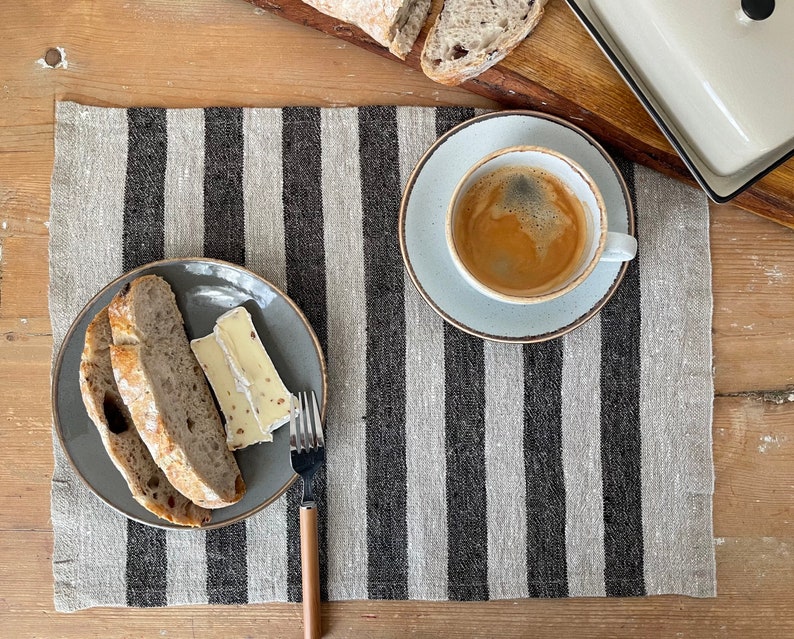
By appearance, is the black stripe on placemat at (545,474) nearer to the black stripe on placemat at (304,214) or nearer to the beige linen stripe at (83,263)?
the black stripe on placemat at (304,214)

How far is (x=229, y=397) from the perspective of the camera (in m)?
1.08

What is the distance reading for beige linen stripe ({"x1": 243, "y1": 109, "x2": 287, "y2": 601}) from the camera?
3.73 feet

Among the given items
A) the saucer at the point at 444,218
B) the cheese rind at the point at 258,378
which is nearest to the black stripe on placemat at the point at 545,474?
the saucer at the point at 444,218

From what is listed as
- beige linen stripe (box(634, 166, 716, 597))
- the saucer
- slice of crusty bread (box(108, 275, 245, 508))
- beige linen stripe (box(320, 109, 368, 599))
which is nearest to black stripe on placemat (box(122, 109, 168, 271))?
slice of crusty bread (box(108, 275, 245, 508))

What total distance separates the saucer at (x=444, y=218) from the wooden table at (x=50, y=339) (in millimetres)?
138

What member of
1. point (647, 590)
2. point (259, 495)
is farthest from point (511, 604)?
point (259, 495)

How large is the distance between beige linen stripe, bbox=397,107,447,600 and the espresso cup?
0.53 ft

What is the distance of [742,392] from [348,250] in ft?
2.36

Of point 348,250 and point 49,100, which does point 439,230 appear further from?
point 49,100

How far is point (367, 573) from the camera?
1136mm

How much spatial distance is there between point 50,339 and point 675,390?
1.07m

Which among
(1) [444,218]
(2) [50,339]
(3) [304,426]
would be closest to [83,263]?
(2) [50,339]

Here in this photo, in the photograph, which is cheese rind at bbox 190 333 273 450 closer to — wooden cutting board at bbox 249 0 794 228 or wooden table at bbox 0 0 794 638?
wooden table at bbox 0 0 794 638

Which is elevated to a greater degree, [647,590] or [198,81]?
[198,81]
